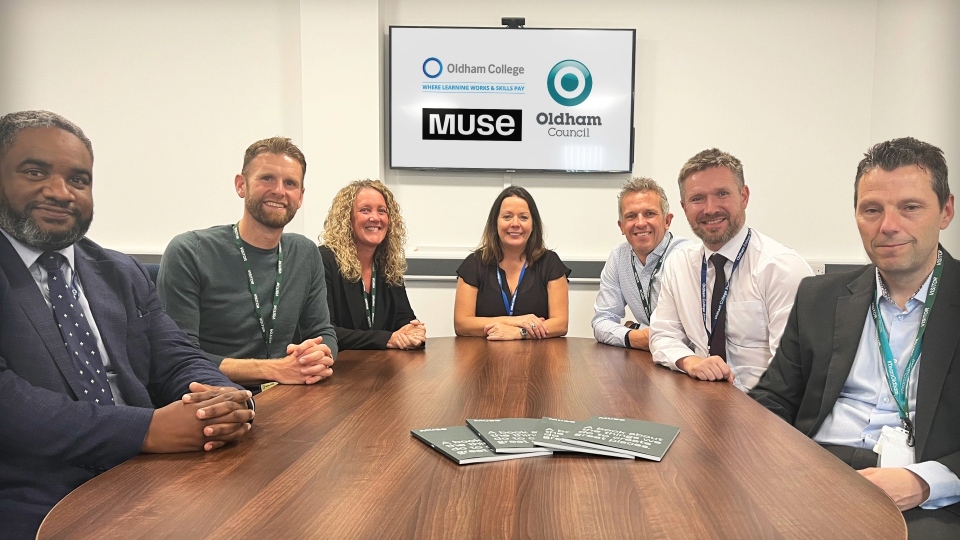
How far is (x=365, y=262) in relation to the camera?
3449mm

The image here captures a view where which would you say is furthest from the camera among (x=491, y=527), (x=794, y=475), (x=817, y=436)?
(x=817, y=436)

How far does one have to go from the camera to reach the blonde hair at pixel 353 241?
332 cm

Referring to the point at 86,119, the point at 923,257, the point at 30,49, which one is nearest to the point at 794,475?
the point at 923,257

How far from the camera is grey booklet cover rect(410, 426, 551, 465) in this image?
1.41 metres

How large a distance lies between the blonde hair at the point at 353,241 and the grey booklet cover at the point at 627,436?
6.09 feet

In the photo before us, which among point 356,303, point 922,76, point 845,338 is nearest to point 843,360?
point 845,338

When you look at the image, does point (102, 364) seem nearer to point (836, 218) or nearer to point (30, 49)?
point (30, 49)

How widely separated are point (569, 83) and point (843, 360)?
3384mm

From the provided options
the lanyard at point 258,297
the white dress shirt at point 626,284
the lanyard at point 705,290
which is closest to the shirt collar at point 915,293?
the lanyard at point 705,290

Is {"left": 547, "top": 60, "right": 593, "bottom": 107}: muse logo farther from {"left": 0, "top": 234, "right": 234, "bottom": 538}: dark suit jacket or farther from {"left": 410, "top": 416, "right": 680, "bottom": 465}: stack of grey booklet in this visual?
{"left": 0, "top": 234, "right": 234, "bottom": 538}: dark suit jacket

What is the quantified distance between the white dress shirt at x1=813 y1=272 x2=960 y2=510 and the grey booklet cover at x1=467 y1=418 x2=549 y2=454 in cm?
88

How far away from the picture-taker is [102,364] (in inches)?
64.8

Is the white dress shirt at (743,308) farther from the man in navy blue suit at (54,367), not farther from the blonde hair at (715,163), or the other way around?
the man in navy blue suit at (54,367)

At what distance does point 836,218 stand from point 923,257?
3408mm
